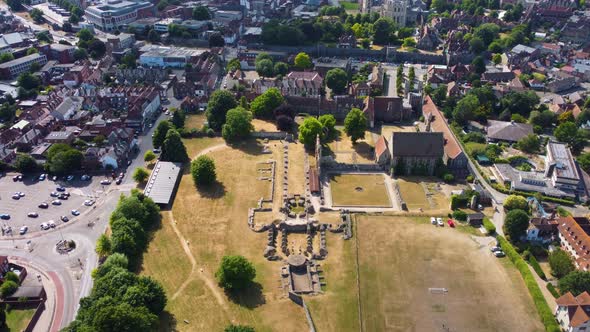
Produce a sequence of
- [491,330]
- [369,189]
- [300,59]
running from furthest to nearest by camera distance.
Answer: [300,59] → [369,189] → [491,330]

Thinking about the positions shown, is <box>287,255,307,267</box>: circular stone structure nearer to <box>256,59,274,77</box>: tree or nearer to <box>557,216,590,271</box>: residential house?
<box>557,216,590,271</box>: residential house

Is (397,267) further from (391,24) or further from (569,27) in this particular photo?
(569,27)

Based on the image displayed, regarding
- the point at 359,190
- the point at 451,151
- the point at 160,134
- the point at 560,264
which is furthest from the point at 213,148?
the point at 560,264

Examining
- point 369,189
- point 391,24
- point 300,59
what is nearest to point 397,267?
point 369,189

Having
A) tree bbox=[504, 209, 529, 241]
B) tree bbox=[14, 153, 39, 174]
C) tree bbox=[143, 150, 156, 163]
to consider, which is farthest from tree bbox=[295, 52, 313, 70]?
tree bbox=[504, 209, 529, 241]

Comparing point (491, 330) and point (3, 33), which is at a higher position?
point (3, 33)
